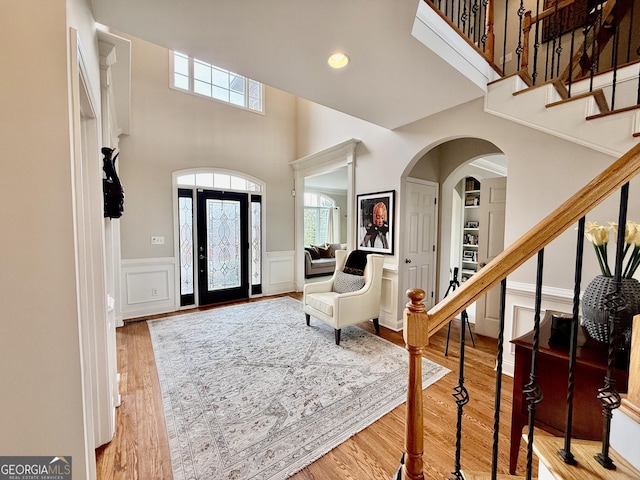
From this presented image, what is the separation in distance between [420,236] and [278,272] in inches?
113

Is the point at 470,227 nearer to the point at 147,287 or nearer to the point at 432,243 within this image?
the point at 432,243

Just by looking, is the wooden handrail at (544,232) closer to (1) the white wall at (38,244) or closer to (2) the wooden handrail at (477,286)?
(2) the wooden handrail at (477,286)

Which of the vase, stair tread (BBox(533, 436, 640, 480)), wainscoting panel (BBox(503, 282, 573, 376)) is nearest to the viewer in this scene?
stair tread (BBox(533, 436, 640, 480))

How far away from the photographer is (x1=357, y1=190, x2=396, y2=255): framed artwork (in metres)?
3.66

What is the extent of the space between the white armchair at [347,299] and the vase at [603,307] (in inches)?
81.7

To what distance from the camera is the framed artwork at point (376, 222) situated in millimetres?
3655

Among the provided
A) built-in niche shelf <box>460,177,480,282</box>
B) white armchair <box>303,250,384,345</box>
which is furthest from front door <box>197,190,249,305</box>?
built-in niche shelf <box>460,177,480,282</box>

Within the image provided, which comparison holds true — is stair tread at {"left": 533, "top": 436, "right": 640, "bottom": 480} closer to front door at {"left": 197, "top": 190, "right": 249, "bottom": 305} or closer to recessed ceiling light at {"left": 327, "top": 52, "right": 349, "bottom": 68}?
recessed ceiling light at {"left": 327, "top": 52, "right": 349, "bottom": 68}

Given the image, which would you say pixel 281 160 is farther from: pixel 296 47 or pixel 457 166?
pixel 296 47

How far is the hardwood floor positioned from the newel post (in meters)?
0.78

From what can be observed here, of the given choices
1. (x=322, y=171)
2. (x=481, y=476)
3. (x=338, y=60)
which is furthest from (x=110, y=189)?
(x=322, y=171)

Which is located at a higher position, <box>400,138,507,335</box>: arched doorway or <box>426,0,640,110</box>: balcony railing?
<box>426,0,640,110</box>: balcony railing

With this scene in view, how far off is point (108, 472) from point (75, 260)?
1420 millimetres

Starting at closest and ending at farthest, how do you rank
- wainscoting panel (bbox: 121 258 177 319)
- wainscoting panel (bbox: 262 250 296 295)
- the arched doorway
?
the arched doorway
wainscoting panel (bbox: 121 258 177 319)
wainscoting panel (bbox: 262 250 296 295)
